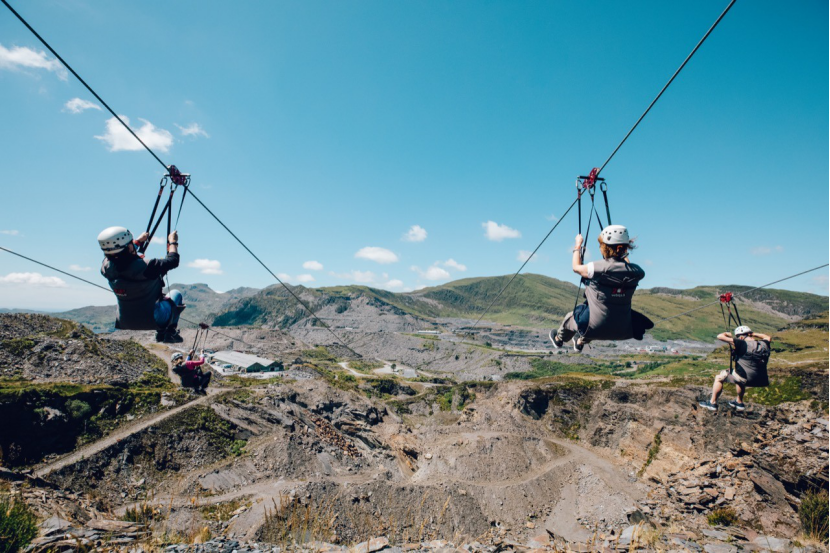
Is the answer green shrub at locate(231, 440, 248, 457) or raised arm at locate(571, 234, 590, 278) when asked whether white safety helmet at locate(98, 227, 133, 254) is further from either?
green shrub at locate(231, 440, 248, 457)

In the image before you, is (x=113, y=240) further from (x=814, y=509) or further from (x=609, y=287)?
(x=814, y=509)

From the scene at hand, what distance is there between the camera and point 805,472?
21250 millimetres

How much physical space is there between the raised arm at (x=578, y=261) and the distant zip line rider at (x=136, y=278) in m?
6.84

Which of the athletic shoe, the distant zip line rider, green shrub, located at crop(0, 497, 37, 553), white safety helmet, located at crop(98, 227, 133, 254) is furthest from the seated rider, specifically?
the athletic shoe

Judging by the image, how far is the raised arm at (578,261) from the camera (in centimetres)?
563

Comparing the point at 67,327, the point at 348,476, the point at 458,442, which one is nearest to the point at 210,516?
the point at 348,476

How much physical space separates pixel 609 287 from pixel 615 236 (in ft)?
2.48

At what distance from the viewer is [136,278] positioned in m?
6.16

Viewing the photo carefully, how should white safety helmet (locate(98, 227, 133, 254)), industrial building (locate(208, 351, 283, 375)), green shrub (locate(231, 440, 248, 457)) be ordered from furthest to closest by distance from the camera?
industrial building (locate(208, 351, 283, 375)) → green shrub (locate(231, 440, 248, 457)) → white safety helmet (locate(98, 227, 133, 254))

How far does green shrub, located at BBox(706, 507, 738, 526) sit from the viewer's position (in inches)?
873

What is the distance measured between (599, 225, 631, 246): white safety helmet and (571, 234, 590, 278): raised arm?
49cm

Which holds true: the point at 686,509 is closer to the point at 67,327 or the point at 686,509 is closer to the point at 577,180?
the point at 577,180

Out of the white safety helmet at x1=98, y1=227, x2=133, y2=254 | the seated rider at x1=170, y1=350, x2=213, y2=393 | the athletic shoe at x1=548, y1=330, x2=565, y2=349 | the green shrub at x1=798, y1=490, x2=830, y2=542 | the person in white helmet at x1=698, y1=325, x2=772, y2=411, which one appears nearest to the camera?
the white safety helmet at x1=98, y1=227, x2=133, y2=254

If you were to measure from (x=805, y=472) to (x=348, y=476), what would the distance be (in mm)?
30282
